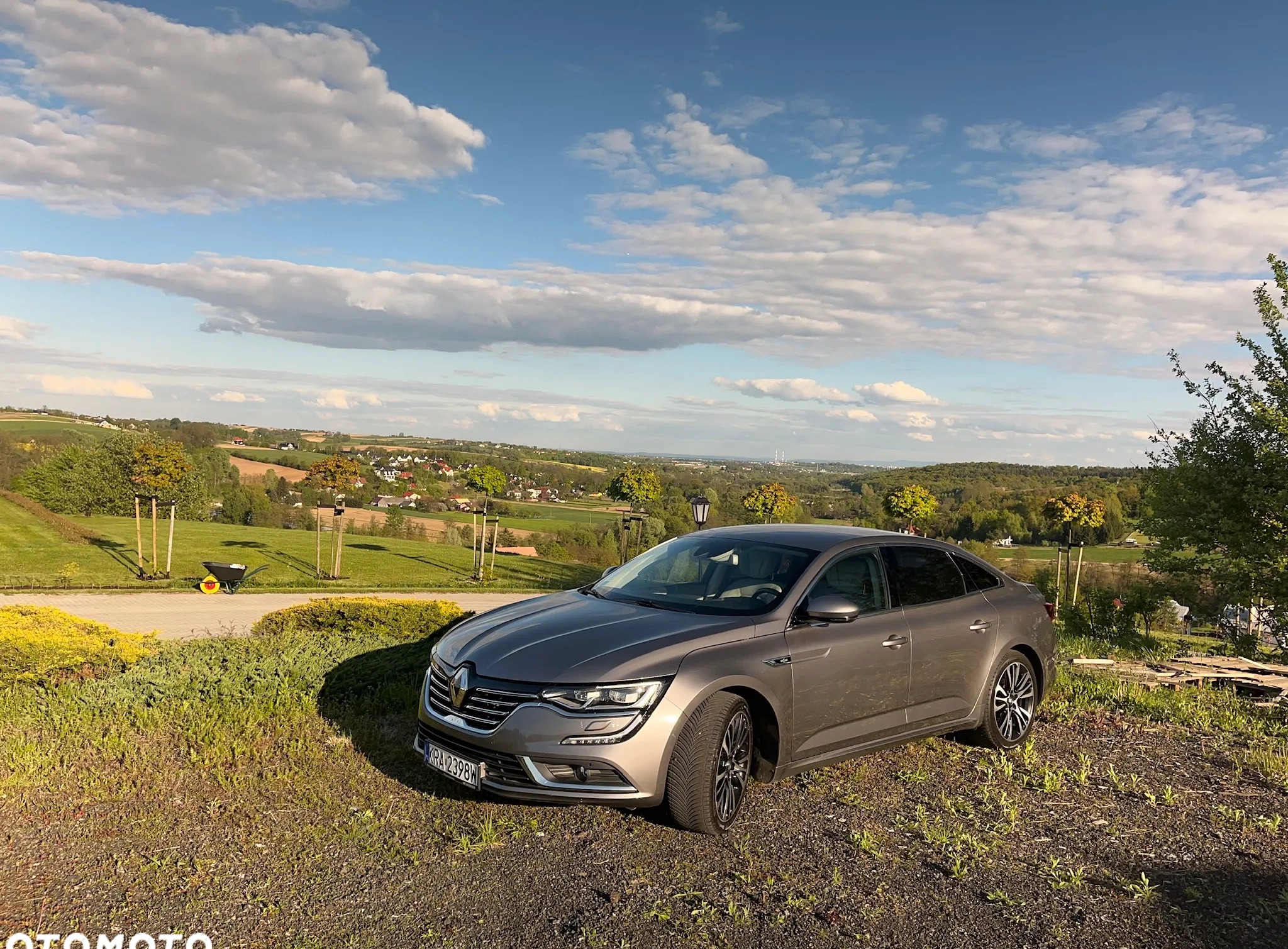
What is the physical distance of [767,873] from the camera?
364 cm

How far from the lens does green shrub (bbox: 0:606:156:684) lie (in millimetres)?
6035

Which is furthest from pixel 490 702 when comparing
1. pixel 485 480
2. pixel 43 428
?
pixel 43 428

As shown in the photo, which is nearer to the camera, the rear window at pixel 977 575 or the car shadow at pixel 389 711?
the car shadow at pixel 389 711

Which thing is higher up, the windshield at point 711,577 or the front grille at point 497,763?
the windshield at point 711,577

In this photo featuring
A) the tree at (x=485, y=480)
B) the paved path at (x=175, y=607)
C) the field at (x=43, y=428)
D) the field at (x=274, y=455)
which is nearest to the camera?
the paved path at (x=175, y=607)

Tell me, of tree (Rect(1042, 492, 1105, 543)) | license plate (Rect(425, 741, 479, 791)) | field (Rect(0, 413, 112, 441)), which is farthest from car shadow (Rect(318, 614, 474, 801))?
field (Rect(0, 413, 112, 441))

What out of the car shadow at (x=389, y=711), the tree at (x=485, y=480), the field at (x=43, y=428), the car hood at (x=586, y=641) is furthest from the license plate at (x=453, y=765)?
the field at (x=43, y=428)

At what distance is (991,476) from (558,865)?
58.7 m

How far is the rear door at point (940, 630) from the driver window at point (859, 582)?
122mm

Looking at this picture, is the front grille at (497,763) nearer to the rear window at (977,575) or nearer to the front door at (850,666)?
the front door at (850,666)

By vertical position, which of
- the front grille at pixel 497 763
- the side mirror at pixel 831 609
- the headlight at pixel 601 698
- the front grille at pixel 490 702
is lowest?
the front grille at pixel 497 763

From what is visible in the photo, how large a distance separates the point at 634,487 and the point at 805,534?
23727 mm

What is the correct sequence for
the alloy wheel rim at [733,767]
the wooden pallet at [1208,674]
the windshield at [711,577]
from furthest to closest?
the wooden pallet at [1208,674], the windshield at [711,577], the alloy wheel rim at [733,767]

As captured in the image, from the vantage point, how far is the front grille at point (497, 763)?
3.89 meters
